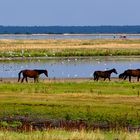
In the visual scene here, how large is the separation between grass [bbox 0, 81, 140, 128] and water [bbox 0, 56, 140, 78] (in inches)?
483

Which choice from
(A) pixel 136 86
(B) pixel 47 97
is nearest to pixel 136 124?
(B) pixel 47 97

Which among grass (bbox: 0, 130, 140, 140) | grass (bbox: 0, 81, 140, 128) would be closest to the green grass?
grass (bbox: 0, 81, 140, 128)

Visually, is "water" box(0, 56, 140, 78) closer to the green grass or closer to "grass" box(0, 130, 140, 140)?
the green grass

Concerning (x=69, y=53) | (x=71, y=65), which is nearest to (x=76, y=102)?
(x=71, y=65)

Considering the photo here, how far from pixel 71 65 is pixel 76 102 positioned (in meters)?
29.1

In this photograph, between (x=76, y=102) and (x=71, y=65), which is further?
(x=71, y=65)

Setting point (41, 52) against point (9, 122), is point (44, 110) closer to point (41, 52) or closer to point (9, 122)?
point (9, 122)

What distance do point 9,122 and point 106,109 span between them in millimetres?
4481

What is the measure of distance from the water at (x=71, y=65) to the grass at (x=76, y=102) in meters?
12.3

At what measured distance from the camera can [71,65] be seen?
2253 inches

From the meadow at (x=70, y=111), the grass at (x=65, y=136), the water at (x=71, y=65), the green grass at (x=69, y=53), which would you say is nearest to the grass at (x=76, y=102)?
the meadow at (x=70, y=111)

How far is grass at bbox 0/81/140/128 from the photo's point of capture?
24859 mm

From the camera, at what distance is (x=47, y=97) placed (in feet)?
98.2

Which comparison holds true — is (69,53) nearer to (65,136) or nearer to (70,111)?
(70,111)
